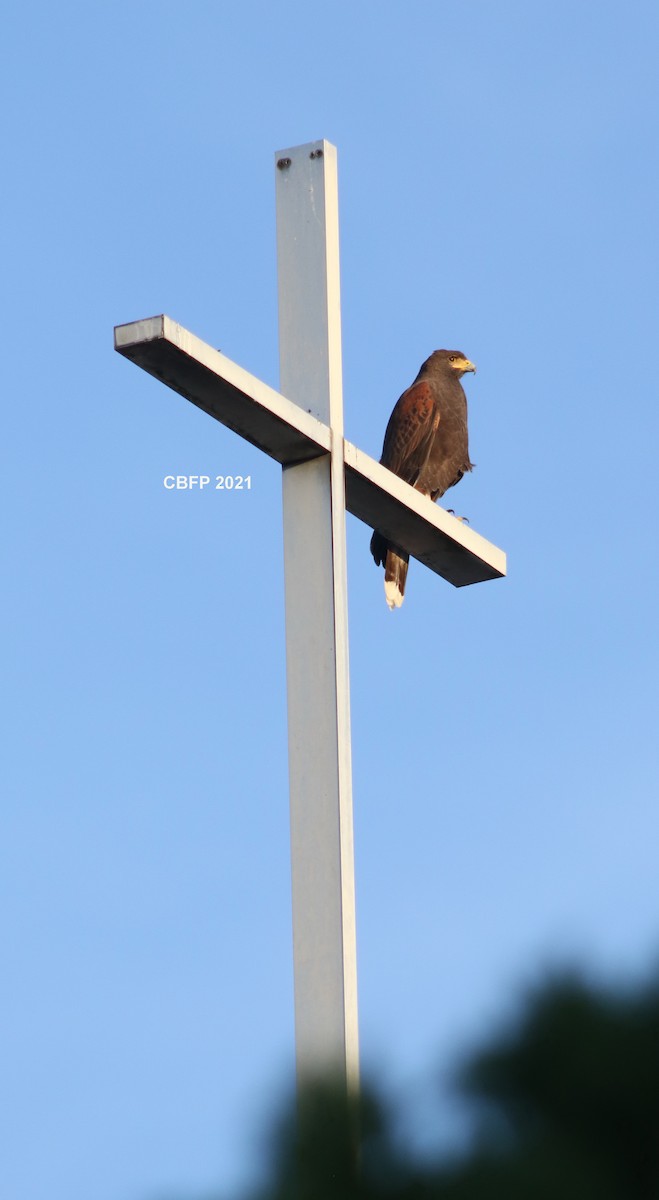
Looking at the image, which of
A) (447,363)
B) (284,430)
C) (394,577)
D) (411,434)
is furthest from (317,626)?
(447,363)

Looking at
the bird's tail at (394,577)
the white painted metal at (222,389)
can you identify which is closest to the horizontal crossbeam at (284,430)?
the white painted metal at (222,389)

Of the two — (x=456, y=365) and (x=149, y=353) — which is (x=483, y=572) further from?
(x=456, y=365)

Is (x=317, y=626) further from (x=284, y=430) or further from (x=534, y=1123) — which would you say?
(x=534, y=1123)

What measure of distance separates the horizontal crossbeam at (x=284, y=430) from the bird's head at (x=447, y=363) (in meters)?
5.03

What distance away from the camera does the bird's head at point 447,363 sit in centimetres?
898

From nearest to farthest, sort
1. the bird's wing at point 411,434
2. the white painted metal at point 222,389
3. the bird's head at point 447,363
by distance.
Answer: the white painted metal at point 222,389 < the bird's wing at point 411,434 < the bird's head at point 447,363

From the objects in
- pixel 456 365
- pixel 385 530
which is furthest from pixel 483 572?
pixel 456 365

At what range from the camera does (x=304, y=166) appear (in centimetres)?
362

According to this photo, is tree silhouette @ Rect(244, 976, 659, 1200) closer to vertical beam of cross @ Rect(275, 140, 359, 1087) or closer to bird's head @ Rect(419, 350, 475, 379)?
vertical beam of cross @ Rect(275, 140, 359, 1087)

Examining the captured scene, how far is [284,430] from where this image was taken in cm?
323

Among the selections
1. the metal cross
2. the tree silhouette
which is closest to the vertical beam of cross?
the metal cross

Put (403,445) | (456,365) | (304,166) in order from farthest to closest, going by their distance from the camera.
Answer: (456,365) → (403,445) → (304,166)

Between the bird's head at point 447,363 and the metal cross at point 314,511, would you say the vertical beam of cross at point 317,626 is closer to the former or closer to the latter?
the metal cross at point 314,511

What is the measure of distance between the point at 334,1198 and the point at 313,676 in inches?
84.3
